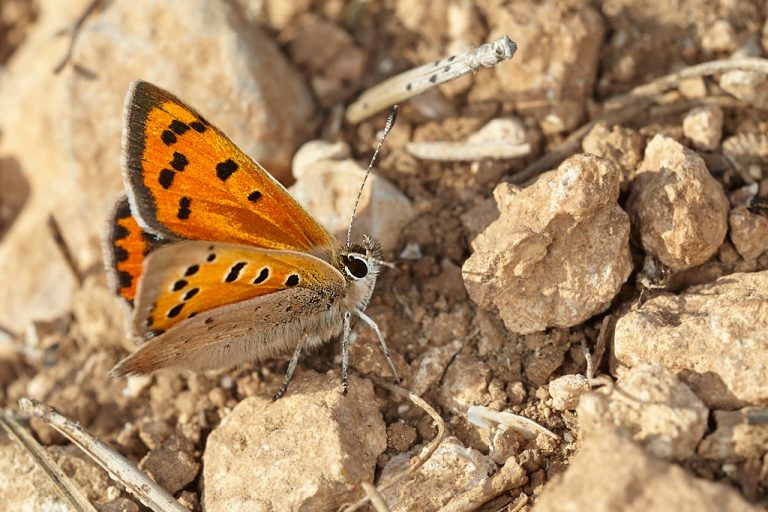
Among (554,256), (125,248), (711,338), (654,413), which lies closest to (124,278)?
(125,248)

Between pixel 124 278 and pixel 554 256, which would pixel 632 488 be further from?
pixel 124 278

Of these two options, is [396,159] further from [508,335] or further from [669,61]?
[669,61]

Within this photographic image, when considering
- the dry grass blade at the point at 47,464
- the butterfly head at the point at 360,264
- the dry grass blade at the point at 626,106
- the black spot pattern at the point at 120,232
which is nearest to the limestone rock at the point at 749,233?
the dry grass blade at the point at 626,106

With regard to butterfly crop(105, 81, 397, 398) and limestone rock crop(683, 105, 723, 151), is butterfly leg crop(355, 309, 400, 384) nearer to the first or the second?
butterfly crop(105, 81, 397, 398)

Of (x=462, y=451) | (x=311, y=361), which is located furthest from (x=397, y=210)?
(x=462, y=451)

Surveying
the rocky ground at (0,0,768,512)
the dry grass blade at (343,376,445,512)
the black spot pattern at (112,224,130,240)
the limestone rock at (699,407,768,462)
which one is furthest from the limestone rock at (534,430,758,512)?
the black spot pattern at (112,224,130,240)

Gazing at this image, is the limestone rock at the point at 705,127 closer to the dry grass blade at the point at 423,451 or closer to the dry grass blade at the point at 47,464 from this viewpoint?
the dry grass blade at the point at 423,451
